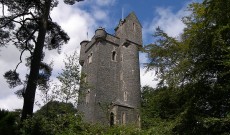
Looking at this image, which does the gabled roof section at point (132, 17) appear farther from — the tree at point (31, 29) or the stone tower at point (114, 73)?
the tree at point (31, 29)

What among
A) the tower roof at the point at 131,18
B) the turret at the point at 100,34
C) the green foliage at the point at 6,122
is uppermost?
the tower roof at the point at 131,18

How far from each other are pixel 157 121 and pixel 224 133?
9.39 feet

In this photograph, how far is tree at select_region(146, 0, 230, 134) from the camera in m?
8.86

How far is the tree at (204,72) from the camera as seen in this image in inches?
349

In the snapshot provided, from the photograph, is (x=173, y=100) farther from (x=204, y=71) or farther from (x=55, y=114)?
(x=55, y=114)

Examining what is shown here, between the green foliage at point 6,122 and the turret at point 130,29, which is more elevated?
the turret at point 130,29

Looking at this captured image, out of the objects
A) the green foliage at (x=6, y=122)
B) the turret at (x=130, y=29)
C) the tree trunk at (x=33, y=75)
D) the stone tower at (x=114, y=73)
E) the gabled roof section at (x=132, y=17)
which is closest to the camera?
the green foliage at (x=6, y=122)

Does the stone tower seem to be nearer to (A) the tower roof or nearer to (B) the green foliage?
(A) the tower roof

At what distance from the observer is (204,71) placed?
32.2ft

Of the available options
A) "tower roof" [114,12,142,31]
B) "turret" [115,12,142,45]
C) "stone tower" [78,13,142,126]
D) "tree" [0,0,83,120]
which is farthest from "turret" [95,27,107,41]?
"tree" [0,0,83,120]

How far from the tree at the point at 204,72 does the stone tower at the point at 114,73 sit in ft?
50.1

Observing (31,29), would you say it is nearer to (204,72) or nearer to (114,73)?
(204,72)

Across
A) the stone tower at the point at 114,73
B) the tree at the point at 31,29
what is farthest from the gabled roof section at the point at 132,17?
the tree at the point at 31,29

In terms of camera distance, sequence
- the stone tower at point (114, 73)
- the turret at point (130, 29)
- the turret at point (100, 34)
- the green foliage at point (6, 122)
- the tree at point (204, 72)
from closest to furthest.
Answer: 1. the green foliage at point (6, 122)
2. the tree at point (204, 72)
3. the stone tower at point (114, 73)
4. the turret at point (100, 34)
5. the turret at point (130, 29)
